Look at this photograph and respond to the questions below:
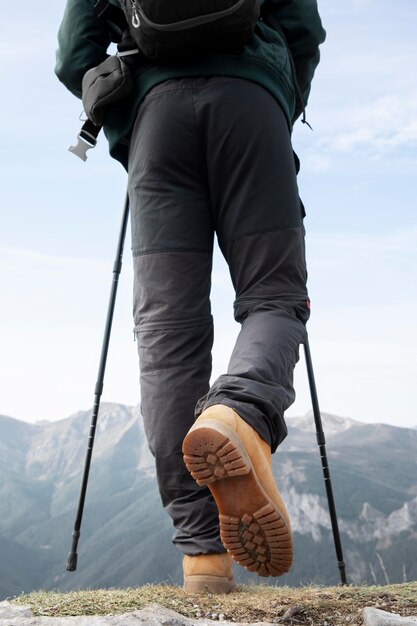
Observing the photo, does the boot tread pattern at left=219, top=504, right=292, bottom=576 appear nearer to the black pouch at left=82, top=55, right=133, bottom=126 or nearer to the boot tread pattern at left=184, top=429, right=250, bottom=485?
the boot tread pattern at left=184, top=429, right=250, bottom=485

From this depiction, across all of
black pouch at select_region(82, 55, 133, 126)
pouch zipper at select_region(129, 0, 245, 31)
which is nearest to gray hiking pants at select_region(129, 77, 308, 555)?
black pouch at select_region(82, 55, 133, 126)

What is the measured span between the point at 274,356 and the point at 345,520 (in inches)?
3351

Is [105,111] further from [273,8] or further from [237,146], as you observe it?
[273,8]

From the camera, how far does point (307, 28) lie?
355cm

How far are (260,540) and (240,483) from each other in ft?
0.95

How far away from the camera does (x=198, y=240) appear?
131 inches

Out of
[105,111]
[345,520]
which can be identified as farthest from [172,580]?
[345,520]

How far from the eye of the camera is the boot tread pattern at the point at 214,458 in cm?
237

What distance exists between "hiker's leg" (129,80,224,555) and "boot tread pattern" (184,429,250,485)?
2.62 ft

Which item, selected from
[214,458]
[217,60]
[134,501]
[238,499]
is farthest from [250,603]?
[134,501]

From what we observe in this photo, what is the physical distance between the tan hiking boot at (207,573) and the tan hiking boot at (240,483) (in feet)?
1.85

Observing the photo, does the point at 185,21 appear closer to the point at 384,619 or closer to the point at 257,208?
the point at 257,208

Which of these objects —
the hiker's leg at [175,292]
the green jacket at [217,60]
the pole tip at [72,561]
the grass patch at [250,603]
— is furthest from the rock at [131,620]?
the green jacket at [217,60]

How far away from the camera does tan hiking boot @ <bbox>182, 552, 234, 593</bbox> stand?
321 cm
